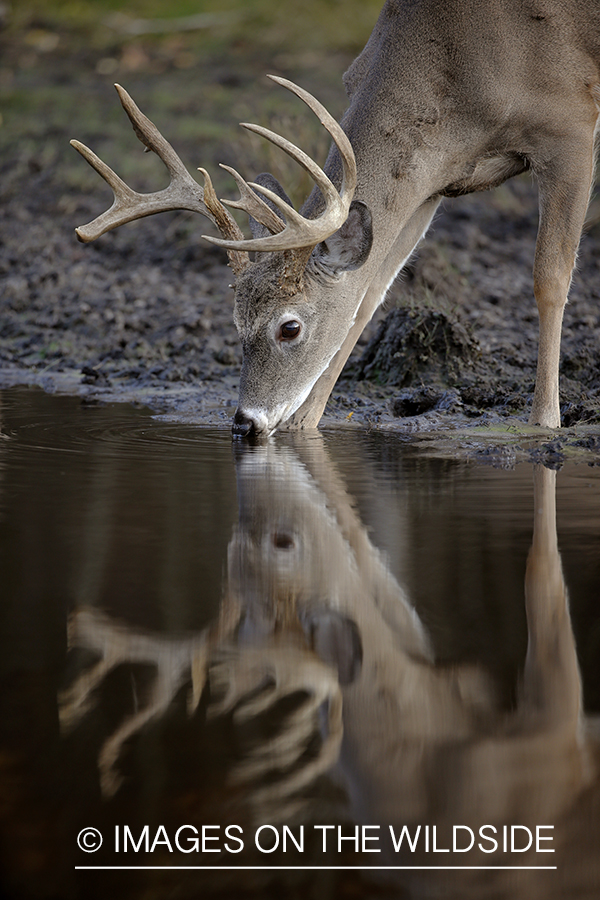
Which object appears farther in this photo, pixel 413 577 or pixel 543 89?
pixel 543 89

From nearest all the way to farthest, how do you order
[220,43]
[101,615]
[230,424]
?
1. [101,615]
2. [230,424]
3. [220,43]

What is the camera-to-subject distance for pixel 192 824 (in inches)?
76.5

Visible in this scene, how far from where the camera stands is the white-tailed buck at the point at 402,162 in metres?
6.29

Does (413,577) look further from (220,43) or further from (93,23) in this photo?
(93,23)

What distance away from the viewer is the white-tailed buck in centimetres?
629

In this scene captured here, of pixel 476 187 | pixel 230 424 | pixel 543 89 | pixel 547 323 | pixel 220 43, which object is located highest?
pixel 220 43

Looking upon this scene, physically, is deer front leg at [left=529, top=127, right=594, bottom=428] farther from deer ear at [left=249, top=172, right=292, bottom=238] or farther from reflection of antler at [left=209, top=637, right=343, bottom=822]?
reflection of antler at [left=209, top=637, right=343, bottom=822]

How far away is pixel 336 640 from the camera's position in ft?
9.36

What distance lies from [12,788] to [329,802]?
0.59m

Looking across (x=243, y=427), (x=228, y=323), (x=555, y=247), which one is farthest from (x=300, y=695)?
(x=228, y=323)

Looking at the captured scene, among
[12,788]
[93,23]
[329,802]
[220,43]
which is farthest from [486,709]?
[93,23]

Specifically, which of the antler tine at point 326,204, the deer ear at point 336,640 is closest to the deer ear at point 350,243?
the antler tine at point 326,204

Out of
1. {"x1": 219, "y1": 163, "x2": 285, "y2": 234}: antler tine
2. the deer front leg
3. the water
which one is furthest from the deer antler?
the water

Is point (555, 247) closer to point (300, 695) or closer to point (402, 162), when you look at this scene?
point (402, 162)
